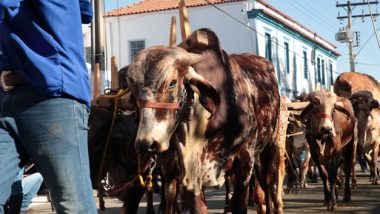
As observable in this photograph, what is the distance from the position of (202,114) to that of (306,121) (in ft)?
20.4

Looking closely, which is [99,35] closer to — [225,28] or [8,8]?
[8,8]

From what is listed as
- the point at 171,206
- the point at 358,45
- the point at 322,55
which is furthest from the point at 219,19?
the point at 358,45

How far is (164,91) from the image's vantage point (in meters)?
4.89

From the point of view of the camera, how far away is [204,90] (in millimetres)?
5336

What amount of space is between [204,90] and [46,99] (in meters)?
2.61

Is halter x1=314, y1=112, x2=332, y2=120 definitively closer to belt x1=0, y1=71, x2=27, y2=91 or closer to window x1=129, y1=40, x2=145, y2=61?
belt x1=0, y1=71, x2=27, y2=91

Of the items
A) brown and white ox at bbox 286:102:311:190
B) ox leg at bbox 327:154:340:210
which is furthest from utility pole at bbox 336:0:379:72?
ox leg at bbox 327:154:340:210

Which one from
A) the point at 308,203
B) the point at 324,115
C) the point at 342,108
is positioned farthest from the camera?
the point at 342,108

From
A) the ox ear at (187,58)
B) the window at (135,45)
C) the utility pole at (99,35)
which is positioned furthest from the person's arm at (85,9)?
the window at (135,45)

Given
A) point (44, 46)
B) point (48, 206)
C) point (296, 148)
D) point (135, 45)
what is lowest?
point (48, 206)

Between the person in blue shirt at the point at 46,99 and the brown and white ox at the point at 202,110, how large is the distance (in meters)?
1.70

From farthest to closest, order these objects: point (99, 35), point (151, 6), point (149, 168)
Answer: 1. point (151, 6)
2. point (99, 35)
3. point (149, 168)

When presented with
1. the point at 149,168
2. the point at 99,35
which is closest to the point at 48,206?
the point at 99,35

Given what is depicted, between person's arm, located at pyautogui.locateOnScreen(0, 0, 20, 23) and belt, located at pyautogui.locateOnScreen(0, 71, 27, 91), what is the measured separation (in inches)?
9.9
